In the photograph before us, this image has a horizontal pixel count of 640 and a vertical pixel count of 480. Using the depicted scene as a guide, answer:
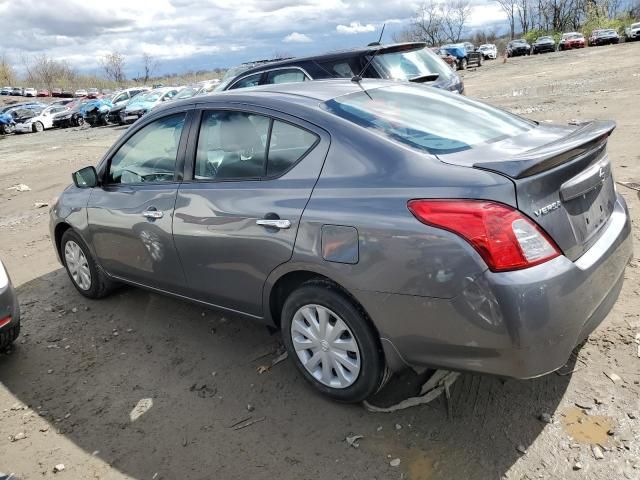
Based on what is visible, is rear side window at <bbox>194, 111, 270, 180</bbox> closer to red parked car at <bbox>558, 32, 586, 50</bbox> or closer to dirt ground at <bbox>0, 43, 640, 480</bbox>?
dirt ground at <bbox>0, 43, 640, 480</bbox>

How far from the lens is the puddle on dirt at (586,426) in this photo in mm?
2615

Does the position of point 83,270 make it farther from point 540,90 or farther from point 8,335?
point 540,90

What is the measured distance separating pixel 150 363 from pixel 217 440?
3.57 feet

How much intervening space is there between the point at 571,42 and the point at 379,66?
46.7 metres

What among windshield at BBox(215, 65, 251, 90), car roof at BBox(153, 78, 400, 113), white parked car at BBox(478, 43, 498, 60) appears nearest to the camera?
car roof at BBox(153, 78, 400, 113)

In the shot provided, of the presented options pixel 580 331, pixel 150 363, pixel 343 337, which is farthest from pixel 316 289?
pixel 150 363

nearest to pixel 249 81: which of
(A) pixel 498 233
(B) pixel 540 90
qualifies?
(A) pixel 498 233

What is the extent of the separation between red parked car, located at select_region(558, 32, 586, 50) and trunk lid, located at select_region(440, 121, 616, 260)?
50.8 metres

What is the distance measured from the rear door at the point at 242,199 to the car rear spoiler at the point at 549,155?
3.06ft

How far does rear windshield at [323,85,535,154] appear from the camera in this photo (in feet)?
9.39

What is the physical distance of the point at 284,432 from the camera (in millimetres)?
2957

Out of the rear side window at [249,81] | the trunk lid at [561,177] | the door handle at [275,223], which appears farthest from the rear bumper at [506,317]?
the rear side window at [249,81]

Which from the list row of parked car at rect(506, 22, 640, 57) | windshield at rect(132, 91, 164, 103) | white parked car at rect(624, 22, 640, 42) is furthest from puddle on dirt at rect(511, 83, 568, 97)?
row of parked car at rect(506, 22, 640, 57)

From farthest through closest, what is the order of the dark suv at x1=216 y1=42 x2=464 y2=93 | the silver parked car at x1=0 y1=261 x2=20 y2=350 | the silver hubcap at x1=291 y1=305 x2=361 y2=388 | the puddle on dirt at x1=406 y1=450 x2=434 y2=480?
the dark suv at x1=216 y1=42 x2=464 y2=93 < the silver parked car at x1=0 y1=261 x2=20 y2=350 < the silver hubcap at x1=291 y1=305 x2=361 y2=388 < the puddle on dirt at x1=406 y1=450 x2=434 y2=480
